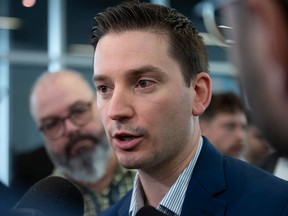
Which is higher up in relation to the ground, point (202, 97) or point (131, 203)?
point (202, 97)

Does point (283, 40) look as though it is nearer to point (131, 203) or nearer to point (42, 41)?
point (131, 203)

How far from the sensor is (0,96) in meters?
6.31

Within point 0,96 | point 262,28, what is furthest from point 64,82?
point 0,96

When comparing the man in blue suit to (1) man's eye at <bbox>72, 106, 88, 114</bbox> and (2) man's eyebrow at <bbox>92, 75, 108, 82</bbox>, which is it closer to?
(2) man's eyebrow at <bbox>92, 75, 108, 82</bbox>

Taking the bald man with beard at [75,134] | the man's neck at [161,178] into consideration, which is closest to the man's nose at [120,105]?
the man's neck at [161,178]

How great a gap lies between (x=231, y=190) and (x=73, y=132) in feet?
4.20

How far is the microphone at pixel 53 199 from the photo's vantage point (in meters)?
1.11

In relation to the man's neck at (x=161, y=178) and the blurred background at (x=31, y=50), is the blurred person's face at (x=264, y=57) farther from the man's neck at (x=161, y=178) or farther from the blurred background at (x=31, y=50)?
the blurred background at (x=31, y=50)

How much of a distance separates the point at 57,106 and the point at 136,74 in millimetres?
1288

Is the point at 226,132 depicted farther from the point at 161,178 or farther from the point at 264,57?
the point at 264,57

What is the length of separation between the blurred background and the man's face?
4.89m

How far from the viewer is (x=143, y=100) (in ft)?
4.64

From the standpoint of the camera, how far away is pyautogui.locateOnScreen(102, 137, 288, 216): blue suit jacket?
1.39 m

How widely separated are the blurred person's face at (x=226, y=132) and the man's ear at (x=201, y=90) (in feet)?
4.69
